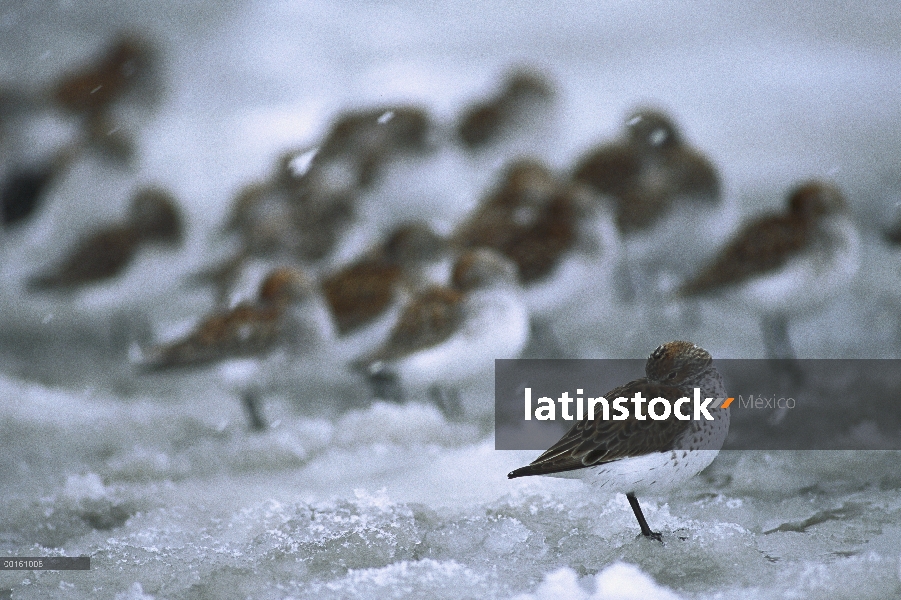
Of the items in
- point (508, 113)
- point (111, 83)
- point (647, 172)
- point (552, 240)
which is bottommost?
point (552, 240)

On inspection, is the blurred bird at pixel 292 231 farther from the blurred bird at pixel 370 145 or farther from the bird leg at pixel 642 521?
the bird leg at pixel 642 521

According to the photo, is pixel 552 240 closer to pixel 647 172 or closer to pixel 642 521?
pixel 647 172

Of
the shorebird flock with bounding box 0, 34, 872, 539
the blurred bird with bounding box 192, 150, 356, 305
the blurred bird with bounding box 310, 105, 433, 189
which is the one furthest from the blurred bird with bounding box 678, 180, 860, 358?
the blurred bird with bounding box 310, 105, 433, 189

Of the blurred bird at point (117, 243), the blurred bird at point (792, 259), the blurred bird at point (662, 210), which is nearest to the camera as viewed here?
the blurred bird at point (792, 259)

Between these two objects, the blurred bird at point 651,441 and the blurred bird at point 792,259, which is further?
the blurred bird at point 792,259

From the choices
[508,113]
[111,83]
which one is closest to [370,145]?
[508,113]

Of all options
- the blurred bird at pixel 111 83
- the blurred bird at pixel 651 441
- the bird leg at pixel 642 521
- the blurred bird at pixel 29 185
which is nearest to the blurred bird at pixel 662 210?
the blurred bird at pixel 651 441

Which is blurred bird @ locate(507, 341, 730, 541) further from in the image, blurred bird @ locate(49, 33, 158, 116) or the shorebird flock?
blurred bird @ locate(49, 33, 158, 116)

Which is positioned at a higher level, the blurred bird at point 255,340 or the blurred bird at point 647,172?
the blurred bird at point 647,172
